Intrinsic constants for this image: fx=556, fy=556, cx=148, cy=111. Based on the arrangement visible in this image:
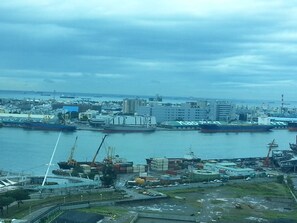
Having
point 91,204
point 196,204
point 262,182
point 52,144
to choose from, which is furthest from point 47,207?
point 52,144

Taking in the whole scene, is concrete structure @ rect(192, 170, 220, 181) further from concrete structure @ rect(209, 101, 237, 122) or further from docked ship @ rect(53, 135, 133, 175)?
concrete structure @ rect(209, 101, 237, 122)

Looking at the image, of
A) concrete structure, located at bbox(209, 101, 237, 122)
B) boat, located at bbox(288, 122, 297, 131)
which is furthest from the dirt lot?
concrete structure, located at bbox(209, 101, 237, 122)

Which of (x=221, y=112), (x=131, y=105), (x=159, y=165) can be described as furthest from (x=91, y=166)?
(x=221, y=112)

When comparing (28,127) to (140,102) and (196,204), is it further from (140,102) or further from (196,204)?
(196,204)

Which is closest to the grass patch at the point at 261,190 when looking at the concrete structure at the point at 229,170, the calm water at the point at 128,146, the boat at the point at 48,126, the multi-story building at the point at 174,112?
the concrete structure at the point at 229,170

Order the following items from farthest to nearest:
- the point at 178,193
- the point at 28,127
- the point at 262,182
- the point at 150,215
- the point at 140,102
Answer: the point at 140,102
the point at 28,127
the point at 262,182
the point at 178,193
the point at 150,215

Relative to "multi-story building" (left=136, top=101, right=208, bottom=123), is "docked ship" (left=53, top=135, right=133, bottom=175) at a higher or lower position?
lower

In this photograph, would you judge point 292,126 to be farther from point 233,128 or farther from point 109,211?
point 109,211
